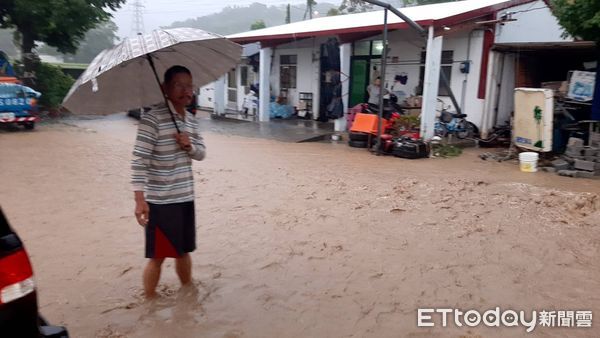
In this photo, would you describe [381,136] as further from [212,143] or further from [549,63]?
[549,63]

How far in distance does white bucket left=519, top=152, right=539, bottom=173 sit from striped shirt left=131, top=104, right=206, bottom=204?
713 cm

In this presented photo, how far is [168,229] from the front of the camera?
3.14 m

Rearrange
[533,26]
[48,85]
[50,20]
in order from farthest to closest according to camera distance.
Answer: [48,85]
[50,20]
[533,26]

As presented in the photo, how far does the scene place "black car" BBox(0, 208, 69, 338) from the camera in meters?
1.63

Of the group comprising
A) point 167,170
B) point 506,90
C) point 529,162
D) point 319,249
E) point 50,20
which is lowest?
point 319,249

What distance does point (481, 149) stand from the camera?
11117 mm

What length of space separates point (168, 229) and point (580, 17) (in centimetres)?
813

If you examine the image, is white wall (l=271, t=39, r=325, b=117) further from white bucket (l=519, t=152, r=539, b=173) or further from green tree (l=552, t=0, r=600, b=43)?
white bucket (l=519, t=152, r=539, b=173)

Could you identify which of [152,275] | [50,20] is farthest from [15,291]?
[50,20]

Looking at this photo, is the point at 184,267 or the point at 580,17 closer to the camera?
the point at 184,267

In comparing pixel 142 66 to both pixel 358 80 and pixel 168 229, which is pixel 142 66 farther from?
pixel 358 80

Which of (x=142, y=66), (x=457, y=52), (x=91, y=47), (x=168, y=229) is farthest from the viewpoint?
(x=91, y=47)

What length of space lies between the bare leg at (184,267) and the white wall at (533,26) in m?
11.2

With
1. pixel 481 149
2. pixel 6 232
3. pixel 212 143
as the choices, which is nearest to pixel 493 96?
pixel 481 149
